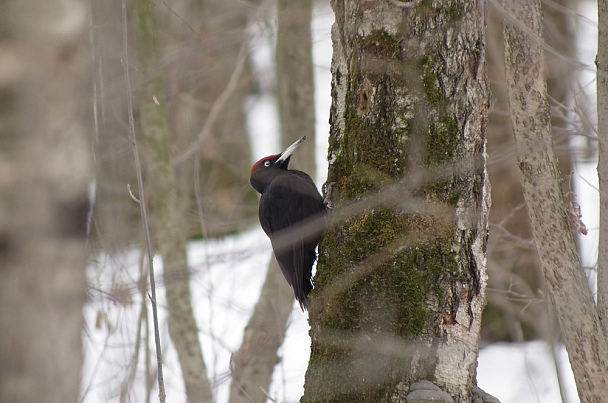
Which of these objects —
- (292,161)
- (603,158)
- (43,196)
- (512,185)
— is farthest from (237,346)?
(43,196)

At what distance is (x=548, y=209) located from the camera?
3.08 metres

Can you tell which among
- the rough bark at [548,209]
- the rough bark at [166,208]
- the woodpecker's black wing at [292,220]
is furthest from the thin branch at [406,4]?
the rough bark at [166,208]

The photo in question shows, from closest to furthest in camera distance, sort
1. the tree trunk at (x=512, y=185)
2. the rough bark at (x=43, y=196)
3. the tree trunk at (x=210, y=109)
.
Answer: the rough bark at (x=43, y=196) < the tree trunk at (x=210, y=109) < the tree trunk at (x=512, y=185)

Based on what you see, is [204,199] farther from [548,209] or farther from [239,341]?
[548,209]

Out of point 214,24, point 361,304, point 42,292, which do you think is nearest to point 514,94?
point 361,304

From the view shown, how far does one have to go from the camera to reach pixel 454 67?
2.76 meters

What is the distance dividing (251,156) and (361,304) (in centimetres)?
694

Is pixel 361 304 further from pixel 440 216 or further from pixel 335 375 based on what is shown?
pixel 440 216

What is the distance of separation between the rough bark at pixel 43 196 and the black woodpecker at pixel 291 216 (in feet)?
8.41

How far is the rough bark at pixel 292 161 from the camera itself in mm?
5168

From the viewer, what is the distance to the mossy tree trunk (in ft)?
8.58

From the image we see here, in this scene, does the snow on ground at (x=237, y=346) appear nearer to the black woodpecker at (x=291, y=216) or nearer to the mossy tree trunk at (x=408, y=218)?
the black woodpecker at (x=291, y=216)

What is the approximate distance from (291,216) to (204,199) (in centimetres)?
177

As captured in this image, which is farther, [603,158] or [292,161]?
[292,161]
